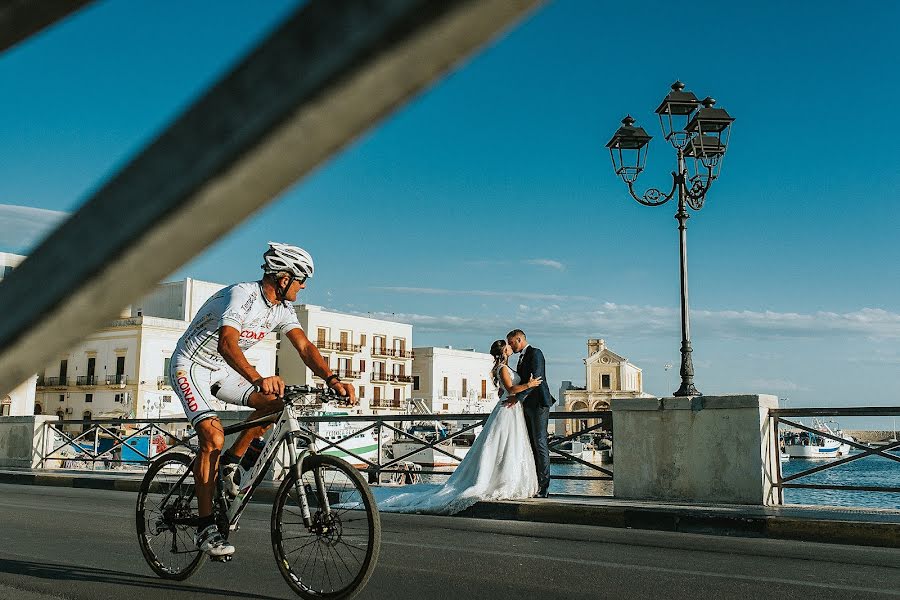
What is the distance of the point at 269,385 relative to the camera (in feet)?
17.0

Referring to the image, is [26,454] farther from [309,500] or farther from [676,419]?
[309,500]

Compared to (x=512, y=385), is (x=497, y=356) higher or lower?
higher

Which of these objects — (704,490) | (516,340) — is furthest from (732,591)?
(516,340)

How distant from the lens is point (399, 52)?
589 mm

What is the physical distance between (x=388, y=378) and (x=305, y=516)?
83.8 meters

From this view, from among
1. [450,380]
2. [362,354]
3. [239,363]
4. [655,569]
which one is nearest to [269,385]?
[239,363]

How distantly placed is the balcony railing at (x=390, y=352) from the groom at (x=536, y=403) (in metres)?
76.7

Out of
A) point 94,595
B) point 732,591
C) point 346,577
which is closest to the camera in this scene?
point 346,577

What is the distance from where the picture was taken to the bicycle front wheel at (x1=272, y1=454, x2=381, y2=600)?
15.8ft

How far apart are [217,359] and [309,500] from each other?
4.18ft

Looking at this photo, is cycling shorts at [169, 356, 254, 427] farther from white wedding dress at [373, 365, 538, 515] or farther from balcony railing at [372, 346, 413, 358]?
balcony railing at [372, 346, 413, 358]

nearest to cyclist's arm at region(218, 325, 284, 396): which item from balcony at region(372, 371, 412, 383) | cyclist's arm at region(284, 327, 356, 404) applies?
cyclist's arm at region(284, 327, 356, 404)

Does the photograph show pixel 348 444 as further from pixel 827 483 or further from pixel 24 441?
pixel 827 483

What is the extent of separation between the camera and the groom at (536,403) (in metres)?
11.5
